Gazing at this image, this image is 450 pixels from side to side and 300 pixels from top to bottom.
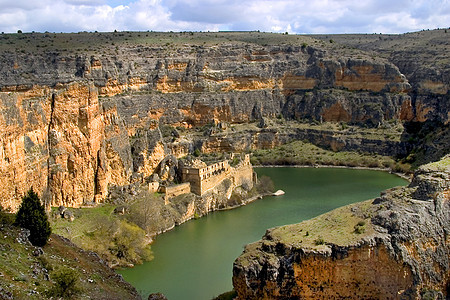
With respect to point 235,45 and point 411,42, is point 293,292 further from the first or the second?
point 411,42

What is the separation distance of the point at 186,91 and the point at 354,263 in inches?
1865

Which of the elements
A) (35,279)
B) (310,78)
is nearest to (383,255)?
(35,279)

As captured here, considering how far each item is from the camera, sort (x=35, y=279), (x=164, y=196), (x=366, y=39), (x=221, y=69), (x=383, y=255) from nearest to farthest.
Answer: (x=35, y=279), (x=383, y=255), (x=164, y=196), (x=221, y=69), (x=366, y=39)

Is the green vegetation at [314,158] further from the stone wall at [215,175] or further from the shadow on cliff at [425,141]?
the stone wall at [215,175]

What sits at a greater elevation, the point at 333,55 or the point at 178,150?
the point at 333,55

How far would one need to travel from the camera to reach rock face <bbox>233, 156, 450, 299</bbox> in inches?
733

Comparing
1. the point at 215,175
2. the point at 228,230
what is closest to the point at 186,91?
the point at 215,175

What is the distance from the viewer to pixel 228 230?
116ft

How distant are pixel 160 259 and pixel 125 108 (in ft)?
88.4

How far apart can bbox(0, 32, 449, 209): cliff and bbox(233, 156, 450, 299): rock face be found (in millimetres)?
17724

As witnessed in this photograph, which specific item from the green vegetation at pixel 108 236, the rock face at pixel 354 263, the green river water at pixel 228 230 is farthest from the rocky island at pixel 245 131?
the green vegetation at pixel 108 236

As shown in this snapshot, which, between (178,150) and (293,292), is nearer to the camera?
(293,292)

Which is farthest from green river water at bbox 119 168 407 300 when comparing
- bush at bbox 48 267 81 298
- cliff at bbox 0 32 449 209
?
bush at bbox 48 267 81 298

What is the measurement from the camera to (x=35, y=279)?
17562mm
